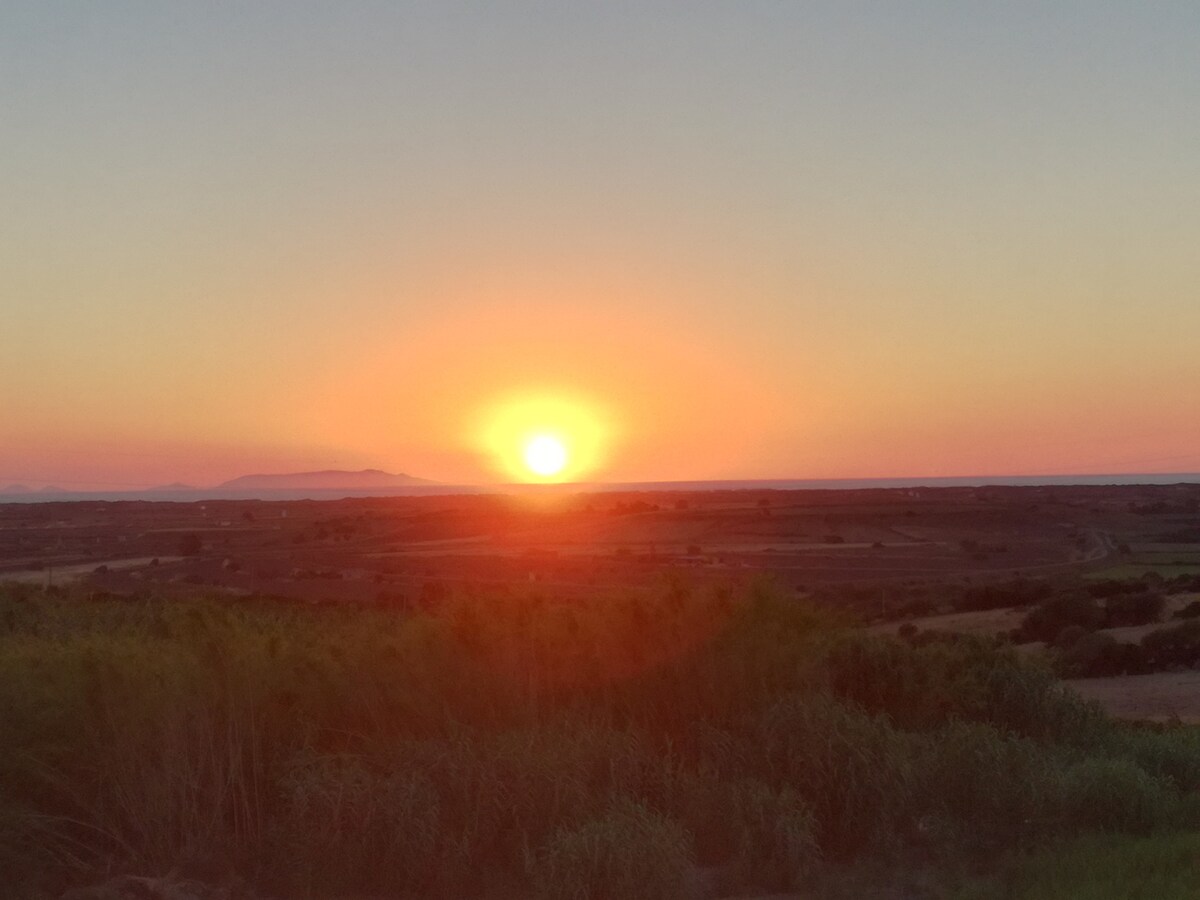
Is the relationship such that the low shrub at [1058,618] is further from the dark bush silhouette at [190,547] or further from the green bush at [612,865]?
the dark bush silhouette at [190,547]

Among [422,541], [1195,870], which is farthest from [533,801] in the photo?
[422,541]

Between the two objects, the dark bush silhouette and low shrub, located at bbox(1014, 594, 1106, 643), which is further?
the dark bush silhouette

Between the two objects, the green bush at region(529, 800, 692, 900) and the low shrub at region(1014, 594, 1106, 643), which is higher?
the green bush at region(529, 800, 692, 900)

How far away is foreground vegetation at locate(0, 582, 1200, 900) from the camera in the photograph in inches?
368

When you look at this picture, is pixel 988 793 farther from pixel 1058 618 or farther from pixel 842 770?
pixel 1058 618

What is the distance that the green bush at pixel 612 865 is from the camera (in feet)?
27.9

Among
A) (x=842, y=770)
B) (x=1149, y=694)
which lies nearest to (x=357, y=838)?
(x=842, y=770)

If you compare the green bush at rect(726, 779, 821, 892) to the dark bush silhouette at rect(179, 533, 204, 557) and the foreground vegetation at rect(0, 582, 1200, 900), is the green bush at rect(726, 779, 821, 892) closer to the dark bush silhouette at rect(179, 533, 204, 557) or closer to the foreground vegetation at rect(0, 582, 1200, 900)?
the foreground vegetation at rect(0, 582, 1200, 900)

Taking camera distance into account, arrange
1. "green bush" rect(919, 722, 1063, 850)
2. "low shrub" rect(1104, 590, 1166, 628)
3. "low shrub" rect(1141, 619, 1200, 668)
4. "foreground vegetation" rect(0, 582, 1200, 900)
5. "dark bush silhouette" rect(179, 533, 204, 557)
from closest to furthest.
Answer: "foreground vegetation" rect(0, 582, 1200, 900) → "green bush" rect(919, 722, 1063, 850) → "low shrub" rect(1141, 619, 1200, 668) → "low shrub" rect(1104, 590, 1166, 628) → "dark bush silhouette" rect(179, 533, 204, 557)

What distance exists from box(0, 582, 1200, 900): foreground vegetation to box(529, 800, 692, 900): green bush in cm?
2

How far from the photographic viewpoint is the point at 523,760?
10133 mm

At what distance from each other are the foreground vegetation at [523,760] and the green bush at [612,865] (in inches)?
0.8

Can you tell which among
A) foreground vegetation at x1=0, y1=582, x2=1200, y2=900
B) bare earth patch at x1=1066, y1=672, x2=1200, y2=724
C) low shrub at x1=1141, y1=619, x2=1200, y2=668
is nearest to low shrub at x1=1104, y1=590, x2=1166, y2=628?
low shrub at x1=1141, y1=619, x2=1200, y2=668

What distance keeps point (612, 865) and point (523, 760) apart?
1744 mm
